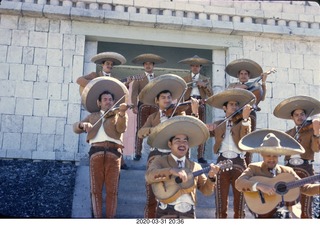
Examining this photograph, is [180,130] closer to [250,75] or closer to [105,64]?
[105,64]

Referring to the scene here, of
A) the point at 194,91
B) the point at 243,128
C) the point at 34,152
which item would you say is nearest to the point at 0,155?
the point at 34,152

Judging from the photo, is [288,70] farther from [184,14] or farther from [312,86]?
[184,14]

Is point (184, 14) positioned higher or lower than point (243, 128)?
higher

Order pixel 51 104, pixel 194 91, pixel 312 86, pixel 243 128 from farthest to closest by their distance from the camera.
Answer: pixel 312 86 < pixel 51 104 < pixel 194 91 < pixel 243 128

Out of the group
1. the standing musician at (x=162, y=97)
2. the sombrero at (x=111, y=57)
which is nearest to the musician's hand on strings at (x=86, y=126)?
the standing musician at (x=162, y=97)

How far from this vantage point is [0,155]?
8469 millimetres

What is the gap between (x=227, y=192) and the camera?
21.2ft

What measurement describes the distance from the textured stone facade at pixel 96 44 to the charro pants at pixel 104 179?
7.23 feet

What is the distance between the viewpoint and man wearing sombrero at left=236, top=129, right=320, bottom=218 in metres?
5.21

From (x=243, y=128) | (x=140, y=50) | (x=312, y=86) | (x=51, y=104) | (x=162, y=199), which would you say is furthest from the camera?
(x=140, y=50)

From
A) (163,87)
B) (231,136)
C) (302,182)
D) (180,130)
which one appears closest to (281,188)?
(302,182)

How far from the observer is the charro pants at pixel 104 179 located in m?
6.23

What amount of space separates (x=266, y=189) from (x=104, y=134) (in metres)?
2.22

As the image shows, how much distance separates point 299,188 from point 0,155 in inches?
195
